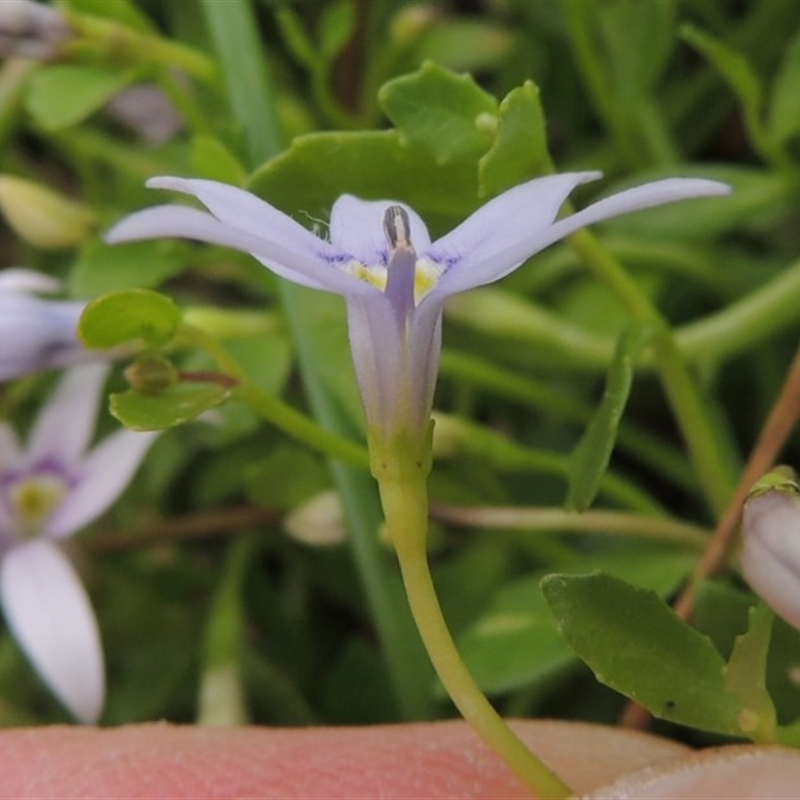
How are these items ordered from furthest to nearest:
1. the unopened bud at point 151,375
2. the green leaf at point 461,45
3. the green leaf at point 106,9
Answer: the green leaf at point 461,45 < the green leaf at point 106,9 < the unopened bud at point 151,375

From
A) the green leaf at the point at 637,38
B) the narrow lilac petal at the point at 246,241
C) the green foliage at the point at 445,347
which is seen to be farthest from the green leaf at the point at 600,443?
the green leaf at the point at 637,38

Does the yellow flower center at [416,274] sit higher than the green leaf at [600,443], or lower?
higher

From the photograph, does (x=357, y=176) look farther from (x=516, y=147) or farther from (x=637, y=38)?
(x=637, y=38)

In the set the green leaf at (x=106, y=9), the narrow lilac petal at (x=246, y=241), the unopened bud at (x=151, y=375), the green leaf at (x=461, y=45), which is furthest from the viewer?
the green leaf at (x=461, y=45)

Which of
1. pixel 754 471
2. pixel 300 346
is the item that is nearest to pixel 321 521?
pixel 300 346

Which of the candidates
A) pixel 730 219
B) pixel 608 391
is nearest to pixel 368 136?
pixel 608 391

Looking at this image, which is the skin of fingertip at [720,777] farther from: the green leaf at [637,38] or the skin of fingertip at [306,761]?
the green leaf at [637,38]

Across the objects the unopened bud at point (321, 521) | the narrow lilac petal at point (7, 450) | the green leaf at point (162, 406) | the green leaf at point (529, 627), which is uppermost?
the green leaf at point (162, 406)
